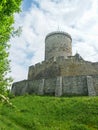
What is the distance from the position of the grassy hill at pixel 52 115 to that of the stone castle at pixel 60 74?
6.58 m

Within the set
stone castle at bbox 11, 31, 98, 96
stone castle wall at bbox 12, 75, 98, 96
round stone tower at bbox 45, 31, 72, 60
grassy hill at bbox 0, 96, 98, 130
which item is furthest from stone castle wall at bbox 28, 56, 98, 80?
grassy hill at bbox 0, 96, 98, 130

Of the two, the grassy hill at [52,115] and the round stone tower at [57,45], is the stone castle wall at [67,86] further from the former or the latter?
the round stone tower at [57,45]

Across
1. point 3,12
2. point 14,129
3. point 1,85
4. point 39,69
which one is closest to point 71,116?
point 14,129

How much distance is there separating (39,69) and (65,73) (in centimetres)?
550

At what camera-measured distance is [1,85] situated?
13328mm

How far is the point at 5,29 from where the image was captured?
1259 centimetres

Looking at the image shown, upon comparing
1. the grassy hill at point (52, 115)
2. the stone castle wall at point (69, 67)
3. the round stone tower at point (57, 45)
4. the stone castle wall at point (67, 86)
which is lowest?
the grassy hill at point (52, 115)

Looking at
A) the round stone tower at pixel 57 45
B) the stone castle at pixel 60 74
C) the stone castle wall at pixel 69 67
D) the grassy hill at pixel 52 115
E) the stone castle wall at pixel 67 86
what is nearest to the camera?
the grassy hill at pixel 52 115

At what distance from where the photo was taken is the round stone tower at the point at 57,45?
4284 cm

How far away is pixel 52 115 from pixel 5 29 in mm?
9851

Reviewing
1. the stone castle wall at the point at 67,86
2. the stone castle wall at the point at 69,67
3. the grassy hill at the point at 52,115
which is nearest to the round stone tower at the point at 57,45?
the stone castle wall at the point at 69,67

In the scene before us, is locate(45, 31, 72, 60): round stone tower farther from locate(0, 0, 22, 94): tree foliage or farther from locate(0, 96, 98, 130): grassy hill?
locate(0, 0, 22, 94): tree foliage

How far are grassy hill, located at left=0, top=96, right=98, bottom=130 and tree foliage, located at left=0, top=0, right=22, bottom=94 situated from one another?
3.50 m

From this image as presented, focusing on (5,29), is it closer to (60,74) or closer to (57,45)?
(60,74)
